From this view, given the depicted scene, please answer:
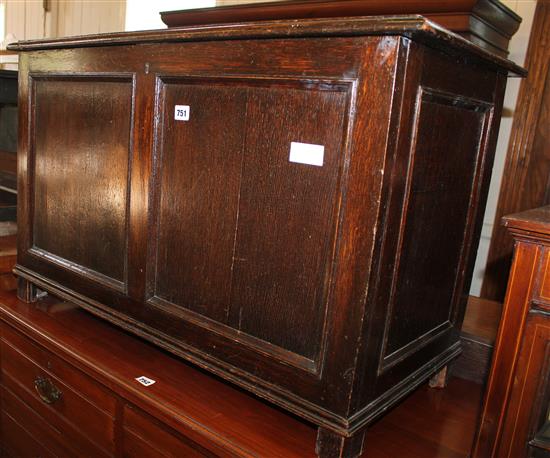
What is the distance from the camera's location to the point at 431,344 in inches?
54.8

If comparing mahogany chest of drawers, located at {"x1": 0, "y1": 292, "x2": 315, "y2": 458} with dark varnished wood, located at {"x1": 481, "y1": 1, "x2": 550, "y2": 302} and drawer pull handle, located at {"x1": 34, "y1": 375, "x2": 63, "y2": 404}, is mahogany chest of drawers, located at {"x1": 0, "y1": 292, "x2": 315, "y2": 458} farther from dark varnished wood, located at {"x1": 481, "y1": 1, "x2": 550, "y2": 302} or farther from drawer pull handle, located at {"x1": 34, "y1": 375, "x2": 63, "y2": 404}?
dark varnished wood, located at {"x1": 481, "y1": 1, "x2": 550, "y2": 302}

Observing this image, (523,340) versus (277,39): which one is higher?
(277,39)

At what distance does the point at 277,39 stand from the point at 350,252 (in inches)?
18.5

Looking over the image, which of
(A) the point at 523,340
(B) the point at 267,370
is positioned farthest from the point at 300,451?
(A) the point at 523,340

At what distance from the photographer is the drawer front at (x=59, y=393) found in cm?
159

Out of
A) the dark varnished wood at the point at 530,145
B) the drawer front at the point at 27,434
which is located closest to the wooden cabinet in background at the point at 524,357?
the dark varnished wood at the point at 530,145

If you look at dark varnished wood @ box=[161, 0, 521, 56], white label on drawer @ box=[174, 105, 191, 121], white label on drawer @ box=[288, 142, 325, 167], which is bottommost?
white label on drawer @ box=[288, 142, 325, 167]

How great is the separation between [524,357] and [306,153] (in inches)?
24.0

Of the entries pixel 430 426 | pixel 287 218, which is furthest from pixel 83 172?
pixel 430 426

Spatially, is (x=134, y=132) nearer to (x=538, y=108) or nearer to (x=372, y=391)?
(x=372, y=391)

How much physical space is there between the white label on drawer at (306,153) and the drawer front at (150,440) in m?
0.74

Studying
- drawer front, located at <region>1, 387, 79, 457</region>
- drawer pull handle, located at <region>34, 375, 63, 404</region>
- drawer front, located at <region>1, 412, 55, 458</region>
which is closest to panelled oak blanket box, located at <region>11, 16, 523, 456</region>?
drawer pull handle, located at <region>34, 375, 63, 404</region>

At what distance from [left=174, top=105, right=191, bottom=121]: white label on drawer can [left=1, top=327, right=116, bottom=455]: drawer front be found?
0.81m

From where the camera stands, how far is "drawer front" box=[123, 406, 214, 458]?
4.41 ft
